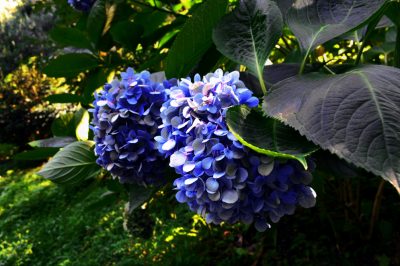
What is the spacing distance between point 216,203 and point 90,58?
0.94m

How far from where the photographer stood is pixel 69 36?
140cm

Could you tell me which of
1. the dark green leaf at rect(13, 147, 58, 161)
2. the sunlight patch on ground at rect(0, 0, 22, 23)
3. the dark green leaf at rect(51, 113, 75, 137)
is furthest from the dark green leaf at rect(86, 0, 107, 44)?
the sunlight patch on ground at rect(0, 0, 22, 23)

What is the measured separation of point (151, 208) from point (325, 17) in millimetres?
2723

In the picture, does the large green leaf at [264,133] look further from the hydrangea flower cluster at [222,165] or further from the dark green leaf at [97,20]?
the dark green leaf at [97,20]

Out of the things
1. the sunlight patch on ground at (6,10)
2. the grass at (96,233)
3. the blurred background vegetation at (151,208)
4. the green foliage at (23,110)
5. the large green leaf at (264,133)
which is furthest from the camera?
the sunlight patch on ground at (6,10)

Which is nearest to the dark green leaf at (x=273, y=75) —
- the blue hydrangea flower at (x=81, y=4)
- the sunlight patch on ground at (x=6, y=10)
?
the blue hydrangea flower at (x=81, y=4)

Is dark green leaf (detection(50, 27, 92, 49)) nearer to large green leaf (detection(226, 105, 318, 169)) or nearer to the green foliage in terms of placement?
large green leaf (detection(226, 105, 318, 169))

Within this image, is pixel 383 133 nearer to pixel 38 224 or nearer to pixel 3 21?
pixel 38 224

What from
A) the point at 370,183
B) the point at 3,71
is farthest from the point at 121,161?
the point at 3,71

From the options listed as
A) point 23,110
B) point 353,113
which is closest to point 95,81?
point 353,113

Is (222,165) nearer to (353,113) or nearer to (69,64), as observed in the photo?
(353,113)

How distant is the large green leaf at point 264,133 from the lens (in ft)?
2.03

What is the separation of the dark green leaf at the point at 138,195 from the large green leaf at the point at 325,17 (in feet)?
1.71

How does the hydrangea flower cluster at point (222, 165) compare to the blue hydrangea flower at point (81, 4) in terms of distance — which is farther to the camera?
the blue hydrangea flower at point (81, 4)
